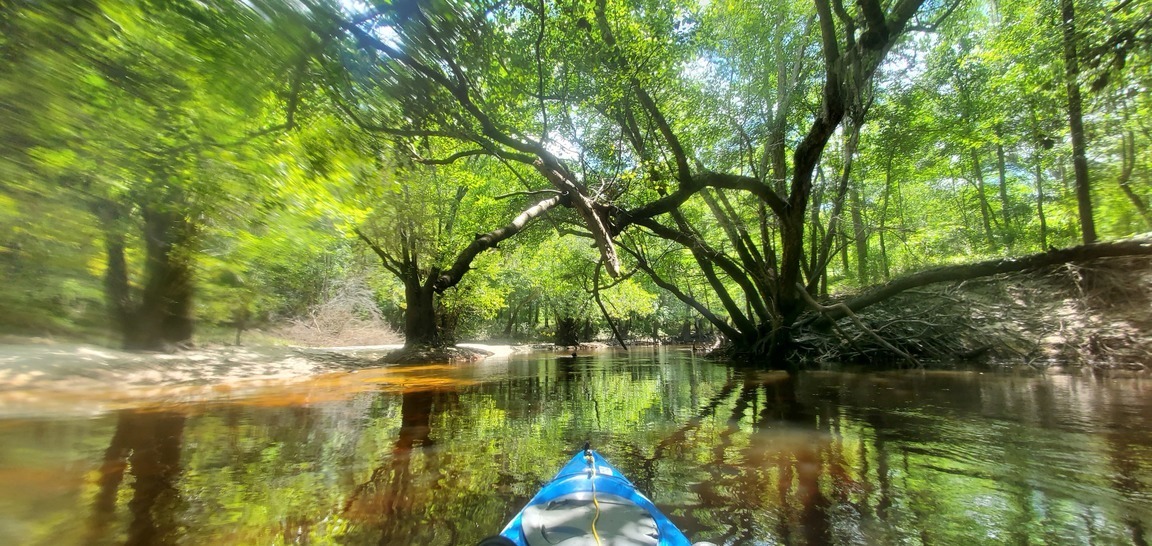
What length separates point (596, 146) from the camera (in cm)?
998

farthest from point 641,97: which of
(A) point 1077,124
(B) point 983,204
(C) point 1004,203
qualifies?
(C) point 1004,203

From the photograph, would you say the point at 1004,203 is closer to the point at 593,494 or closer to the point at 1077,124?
the point at 1077,124

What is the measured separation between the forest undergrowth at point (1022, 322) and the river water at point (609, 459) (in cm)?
228

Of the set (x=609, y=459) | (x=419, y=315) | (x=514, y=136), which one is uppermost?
(x=514, y=136)

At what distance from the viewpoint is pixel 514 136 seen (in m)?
8.83

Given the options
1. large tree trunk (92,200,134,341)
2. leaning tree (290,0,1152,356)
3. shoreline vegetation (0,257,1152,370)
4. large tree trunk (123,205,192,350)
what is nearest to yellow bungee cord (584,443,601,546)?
leaning tree (290,0,1152,356)

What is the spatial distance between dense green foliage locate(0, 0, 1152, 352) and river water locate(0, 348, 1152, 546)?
6.38ft

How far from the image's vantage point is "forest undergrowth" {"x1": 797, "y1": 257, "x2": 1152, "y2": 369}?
26.3ft

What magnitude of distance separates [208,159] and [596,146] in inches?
267

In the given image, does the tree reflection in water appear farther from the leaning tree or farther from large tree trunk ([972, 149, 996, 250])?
large tree trunk ([972, 149, 996, 250])

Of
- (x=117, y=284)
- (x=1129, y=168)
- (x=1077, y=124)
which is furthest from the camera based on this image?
(x=1129, y=168)

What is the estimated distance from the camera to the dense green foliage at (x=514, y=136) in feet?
11.3

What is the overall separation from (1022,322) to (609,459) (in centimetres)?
1036

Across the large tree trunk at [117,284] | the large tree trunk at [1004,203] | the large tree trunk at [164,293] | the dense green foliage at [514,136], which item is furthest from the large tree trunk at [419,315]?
the large tree trunk at [1004,203]
